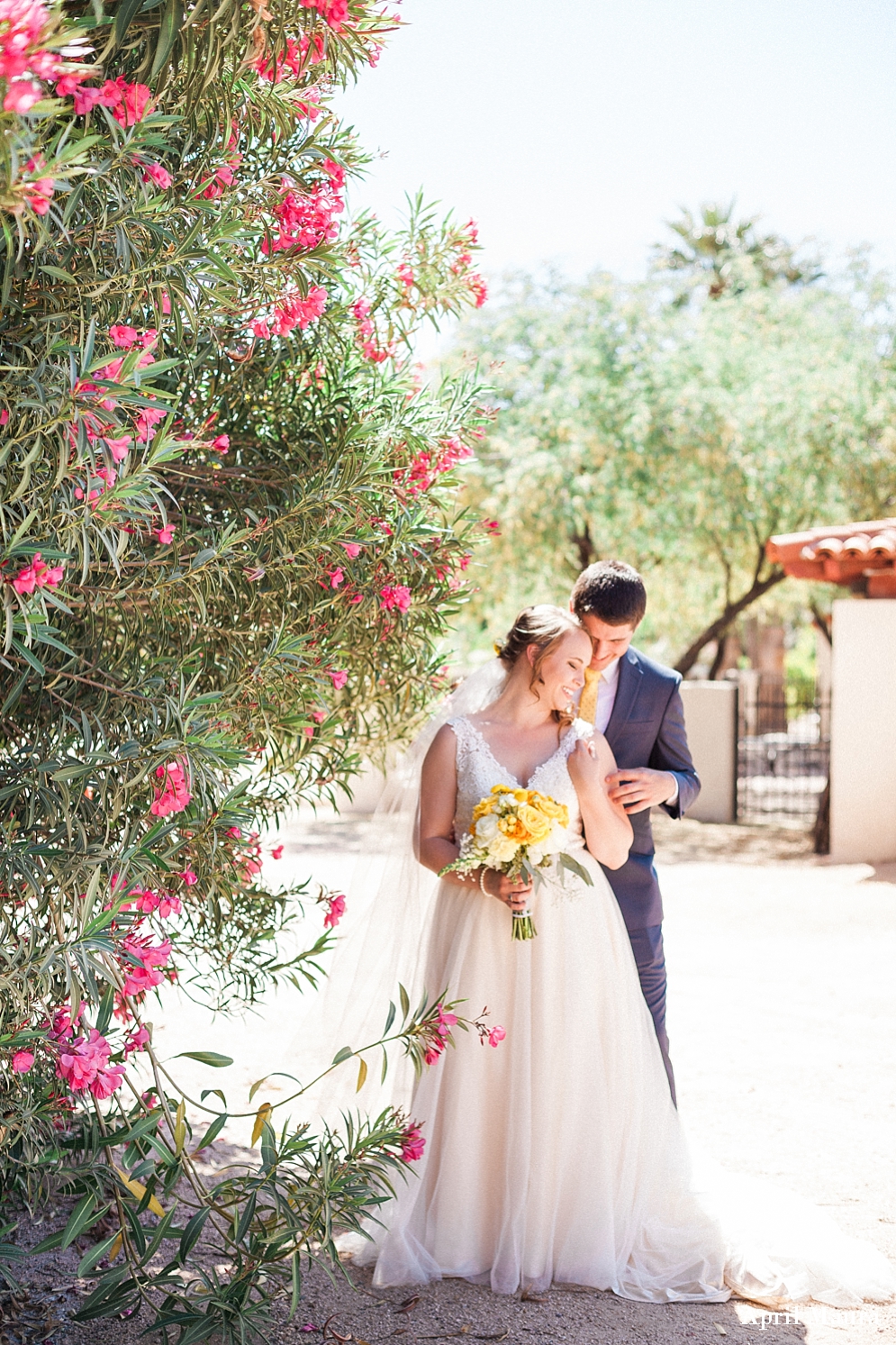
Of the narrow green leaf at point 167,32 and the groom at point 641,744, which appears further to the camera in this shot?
the groom at point 641,744

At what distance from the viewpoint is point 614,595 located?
4.14 meters

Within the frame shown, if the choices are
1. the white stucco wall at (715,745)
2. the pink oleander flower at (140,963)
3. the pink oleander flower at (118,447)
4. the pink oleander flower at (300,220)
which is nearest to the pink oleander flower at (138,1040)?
the pink oleander flower at (140,963)

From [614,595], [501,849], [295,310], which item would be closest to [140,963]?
[501,849]

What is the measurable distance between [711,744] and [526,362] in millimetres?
5607

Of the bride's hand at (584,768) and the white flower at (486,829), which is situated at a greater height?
the bride's hand at (584,768)

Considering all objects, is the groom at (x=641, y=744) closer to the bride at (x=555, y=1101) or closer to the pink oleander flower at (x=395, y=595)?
the bride at (x=555, y=1101)

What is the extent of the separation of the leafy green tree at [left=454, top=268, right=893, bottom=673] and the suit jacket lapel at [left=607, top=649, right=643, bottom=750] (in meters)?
9.78

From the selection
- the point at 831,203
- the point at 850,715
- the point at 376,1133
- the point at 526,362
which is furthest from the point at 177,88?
the point at 831,203

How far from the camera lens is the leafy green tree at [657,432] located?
1426 cm

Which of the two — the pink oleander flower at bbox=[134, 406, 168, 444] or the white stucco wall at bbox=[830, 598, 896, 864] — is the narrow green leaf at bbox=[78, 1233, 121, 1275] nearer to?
the pink oleander flower at bbox=[134, 406, 168, 444]

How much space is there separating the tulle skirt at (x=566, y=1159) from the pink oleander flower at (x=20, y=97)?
2890mm

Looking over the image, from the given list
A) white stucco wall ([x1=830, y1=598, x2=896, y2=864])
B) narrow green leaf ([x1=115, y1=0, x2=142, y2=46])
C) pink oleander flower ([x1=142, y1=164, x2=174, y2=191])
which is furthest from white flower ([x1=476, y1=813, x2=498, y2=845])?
white stucco wall ([x1=830, y1=598, x2=896, y2=864])

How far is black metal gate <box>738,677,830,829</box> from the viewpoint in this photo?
16.1 meters

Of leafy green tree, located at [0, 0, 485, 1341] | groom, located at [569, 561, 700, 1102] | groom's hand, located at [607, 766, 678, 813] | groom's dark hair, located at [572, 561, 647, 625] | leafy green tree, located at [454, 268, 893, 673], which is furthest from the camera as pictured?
leafy green tree, located at [454, 268, 893, 673]
